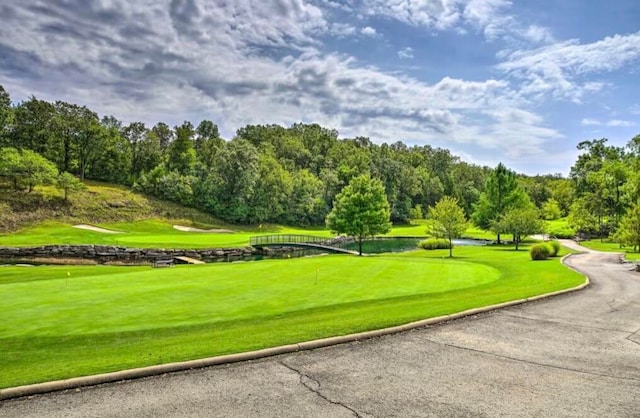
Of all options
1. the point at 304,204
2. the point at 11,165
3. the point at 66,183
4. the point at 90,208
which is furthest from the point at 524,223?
the point at 11,165

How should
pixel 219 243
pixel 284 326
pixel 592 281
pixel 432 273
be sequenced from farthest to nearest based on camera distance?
pixel 219 243 < pixel 432 273 < pixel 592 281 < pixel 284 326

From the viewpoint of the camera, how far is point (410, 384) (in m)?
7.34

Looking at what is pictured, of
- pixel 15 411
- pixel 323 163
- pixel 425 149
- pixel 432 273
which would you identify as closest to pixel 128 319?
pixel 15 411

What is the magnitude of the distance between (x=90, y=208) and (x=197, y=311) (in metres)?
69.5

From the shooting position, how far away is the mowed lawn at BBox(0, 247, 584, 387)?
8688 mm

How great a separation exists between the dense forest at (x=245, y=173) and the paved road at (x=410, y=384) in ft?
182

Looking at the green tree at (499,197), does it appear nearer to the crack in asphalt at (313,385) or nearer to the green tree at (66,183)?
the green tree at (66,183)

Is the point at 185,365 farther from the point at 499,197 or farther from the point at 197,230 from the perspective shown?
the point at 499,197

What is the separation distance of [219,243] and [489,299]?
144 feet

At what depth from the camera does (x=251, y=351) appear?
875 centimetres

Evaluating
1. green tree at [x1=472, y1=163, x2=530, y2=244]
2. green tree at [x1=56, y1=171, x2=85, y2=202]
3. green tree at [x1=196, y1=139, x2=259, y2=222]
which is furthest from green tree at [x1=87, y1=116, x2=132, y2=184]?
green tree at [x1=472, y1=163, x2=530, y2=244]

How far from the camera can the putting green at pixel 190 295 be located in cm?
1123

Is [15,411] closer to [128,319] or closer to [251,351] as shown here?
[251,351]

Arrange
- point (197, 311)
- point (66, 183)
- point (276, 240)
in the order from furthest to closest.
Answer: point (66, 183) < point (276, 240) < point (197, 311)
